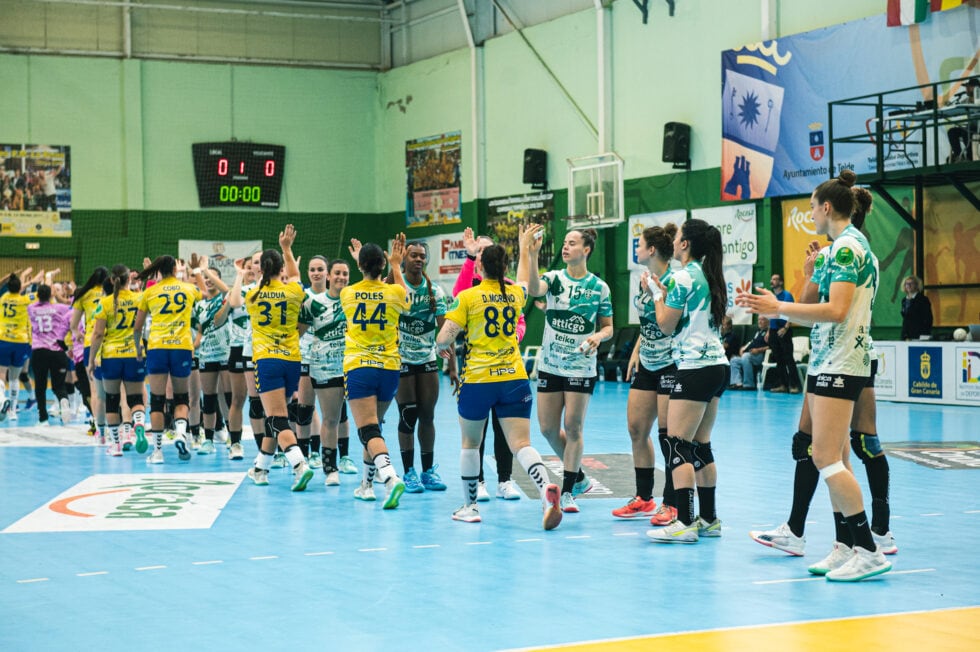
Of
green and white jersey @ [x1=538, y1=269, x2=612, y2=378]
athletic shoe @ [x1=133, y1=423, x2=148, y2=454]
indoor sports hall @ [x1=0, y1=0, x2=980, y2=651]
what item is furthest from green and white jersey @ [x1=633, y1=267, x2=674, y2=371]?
athletic shoe @ [x1=133, y1=423, x2=148, y2=454]

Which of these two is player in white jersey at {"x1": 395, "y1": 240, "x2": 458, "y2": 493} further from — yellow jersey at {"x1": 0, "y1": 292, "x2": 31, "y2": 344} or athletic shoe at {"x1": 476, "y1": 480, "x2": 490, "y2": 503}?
yellow jersey at {"x1": 0, "y1": 292, "x2": 31, "y2": 344}

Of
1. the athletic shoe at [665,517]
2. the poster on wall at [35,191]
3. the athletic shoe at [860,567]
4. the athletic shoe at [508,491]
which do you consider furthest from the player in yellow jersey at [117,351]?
the poster on wall at [35,191]

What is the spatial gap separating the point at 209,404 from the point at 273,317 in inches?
135

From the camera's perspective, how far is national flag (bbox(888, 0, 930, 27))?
18.9m

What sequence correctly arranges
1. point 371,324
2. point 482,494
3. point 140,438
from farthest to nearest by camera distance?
point 140,438, point 482,494, point 371,324

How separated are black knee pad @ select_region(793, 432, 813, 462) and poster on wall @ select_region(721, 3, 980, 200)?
1340cm

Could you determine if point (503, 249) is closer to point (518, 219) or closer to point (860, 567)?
point (860, 567)

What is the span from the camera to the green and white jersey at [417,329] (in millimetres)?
9578

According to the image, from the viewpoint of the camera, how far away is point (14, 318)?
1659 centimetres

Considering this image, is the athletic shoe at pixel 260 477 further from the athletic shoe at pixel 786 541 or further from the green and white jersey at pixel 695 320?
the athletic shoe at pixel 786 541

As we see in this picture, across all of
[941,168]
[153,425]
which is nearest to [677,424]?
[153,425]

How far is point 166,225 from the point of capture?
1216 inches

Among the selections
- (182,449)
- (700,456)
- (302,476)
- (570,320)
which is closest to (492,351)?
(570,320)

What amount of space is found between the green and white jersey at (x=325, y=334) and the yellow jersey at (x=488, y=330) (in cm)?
218
